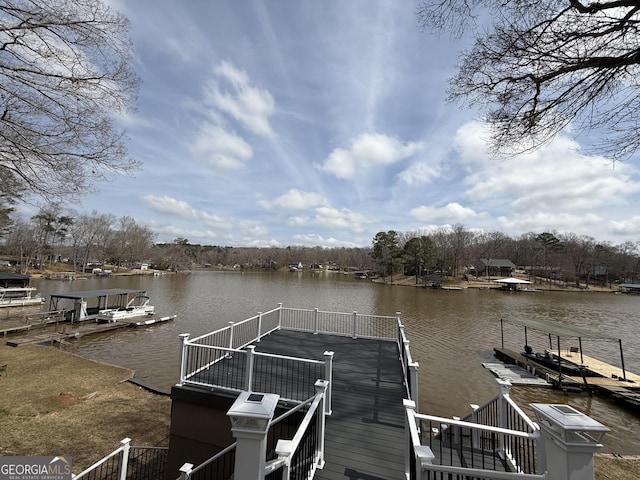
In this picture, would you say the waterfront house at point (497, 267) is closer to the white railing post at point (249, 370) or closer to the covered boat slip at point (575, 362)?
the covered boat slip at point (575, 362)

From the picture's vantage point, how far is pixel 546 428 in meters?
2.67

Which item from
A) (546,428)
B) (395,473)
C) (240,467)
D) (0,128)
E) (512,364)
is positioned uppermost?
(0,128)

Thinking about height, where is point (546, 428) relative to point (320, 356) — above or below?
above

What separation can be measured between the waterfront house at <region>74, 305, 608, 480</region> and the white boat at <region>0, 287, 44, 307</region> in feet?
77.5

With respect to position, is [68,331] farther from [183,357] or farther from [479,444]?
[479,444]

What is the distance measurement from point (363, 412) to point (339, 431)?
683 mm

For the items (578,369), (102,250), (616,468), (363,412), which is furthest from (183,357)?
(102,250)

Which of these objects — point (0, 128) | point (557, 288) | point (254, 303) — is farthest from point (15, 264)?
point (557, 288)

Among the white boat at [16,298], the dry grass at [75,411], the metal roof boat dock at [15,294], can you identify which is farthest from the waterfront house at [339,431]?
the metal roof boat dock at [15,294]

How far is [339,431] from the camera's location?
4.77 m

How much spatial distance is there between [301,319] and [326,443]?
16.6 m

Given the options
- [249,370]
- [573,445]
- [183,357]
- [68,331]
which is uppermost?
[573,445]

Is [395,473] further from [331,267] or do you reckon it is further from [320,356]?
[331,267]

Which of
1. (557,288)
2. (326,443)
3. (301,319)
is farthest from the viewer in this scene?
(557,288)
